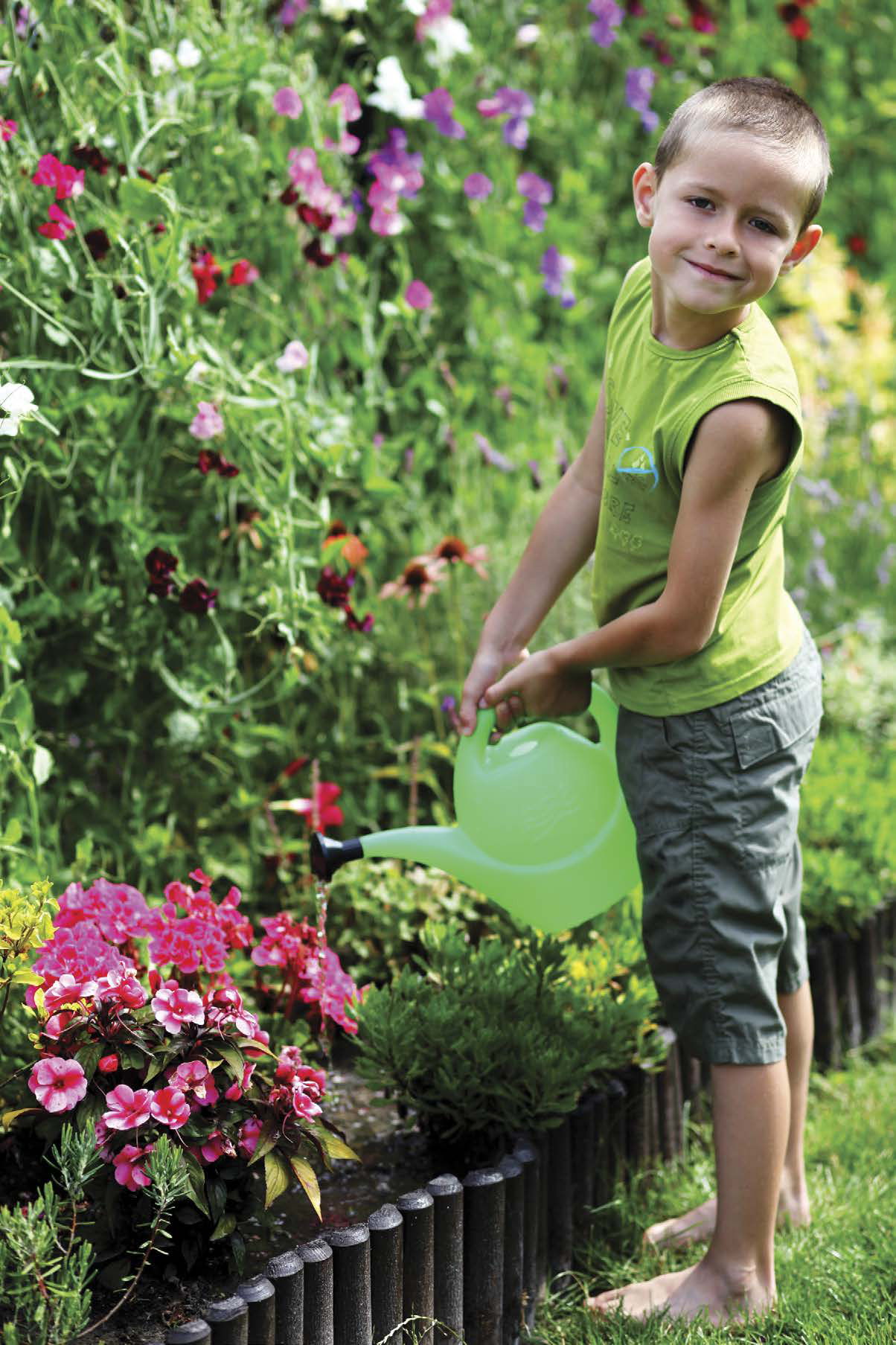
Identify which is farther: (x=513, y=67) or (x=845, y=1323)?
(x=513, y=67)

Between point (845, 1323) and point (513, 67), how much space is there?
2.90 m

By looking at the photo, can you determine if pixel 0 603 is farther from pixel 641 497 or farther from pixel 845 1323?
pixel 845 1323

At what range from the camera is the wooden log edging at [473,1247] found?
1630mm

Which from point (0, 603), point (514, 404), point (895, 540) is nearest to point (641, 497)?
point (0, 603)

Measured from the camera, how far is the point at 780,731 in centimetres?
192

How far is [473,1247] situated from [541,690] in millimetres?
717

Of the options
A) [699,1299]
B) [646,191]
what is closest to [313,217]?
[646,191]

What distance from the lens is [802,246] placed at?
1857 millimetres

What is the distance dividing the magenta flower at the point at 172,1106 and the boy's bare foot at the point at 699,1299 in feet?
2.21

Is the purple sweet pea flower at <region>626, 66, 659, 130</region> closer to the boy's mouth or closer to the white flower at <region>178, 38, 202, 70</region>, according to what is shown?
the white flower at <region>178, 38, 202, 70</region>

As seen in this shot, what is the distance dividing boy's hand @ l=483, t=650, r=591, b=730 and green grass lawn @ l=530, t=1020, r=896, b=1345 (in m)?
0.73

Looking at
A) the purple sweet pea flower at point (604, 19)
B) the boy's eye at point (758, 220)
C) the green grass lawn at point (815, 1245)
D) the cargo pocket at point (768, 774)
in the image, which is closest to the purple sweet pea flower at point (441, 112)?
the purple sweet pea flower at point (604, 19)

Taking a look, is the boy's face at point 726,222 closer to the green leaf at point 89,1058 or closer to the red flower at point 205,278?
the red flower at point 205,278

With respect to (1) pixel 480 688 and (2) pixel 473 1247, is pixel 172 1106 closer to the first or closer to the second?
(2) pixel 473 1247
